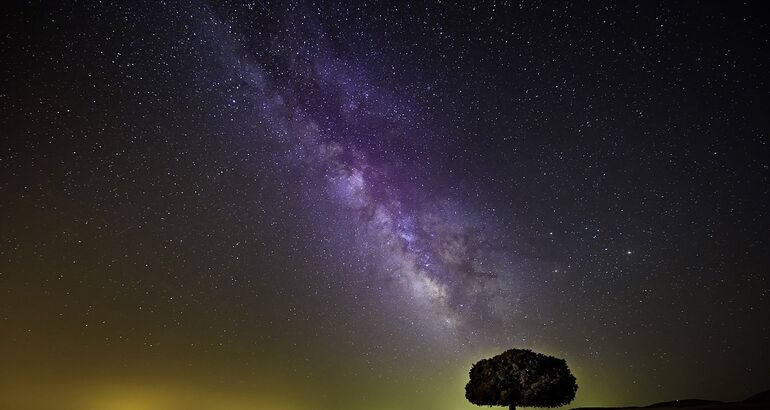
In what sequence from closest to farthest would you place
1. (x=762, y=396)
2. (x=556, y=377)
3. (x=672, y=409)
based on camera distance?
(x=556, y=377)
(x=672, y=409)
(x=762, y=396)

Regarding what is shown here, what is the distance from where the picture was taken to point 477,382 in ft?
74.4

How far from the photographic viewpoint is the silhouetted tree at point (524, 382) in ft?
70.5

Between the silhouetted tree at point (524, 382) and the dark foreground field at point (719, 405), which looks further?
the silhouetted tree at point (524, 382)

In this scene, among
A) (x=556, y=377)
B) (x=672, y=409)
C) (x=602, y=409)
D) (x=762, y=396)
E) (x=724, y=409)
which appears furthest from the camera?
(x=762, y=396)

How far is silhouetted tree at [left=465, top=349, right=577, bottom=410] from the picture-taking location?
21484 mm

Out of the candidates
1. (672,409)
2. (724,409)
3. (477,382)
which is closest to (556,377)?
(477,382)

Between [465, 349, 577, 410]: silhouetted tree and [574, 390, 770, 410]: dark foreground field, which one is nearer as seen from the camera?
[574, 390, 770, 410]: dark foreground field

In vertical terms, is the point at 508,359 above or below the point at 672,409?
above

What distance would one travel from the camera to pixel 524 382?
70.7ft

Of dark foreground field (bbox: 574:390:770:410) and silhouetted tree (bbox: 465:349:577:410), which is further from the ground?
silhouetted tree (bbox: 465:349:577:410)

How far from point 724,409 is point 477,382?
979cm

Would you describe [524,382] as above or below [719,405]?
above

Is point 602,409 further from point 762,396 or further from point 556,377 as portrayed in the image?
point 762,396

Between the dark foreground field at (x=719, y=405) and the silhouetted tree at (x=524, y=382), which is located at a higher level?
the silhouetted tree at (x=524, y=382)
